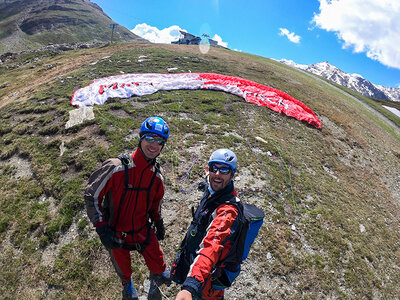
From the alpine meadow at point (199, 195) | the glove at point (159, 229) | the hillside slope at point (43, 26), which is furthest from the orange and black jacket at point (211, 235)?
the hillside slope at point (43, 26)

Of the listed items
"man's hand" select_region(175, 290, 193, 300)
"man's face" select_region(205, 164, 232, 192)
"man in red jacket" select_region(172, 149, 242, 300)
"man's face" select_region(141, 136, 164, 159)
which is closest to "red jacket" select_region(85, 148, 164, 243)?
"man's face" select_region(141, 136, 164, 159)

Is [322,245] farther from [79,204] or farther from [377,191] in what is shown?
[79,204]

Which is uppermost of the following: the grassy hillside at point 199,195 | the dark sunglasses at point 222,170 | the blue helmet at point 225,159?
the blue helmet at point 225,159

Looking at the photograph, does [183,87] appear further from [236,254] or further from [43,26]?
[43,26]

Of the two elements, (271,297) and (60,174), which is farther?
(60,174)

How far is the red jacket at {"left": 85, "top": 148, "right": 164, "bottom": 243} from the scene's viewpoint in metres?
3.64

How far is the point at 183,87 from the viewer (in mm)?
17859

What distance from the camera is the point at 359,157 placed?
48.6 feet

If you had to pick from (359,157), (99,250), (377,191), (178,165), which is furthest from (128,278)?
(359,157)

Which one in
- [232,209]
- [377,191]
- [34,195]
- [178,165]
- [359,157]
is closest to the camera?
[232,209]

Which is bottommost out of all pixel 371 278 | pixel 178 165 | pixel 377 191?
pixel 371 278

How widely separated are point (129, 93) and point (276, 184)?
493 inches

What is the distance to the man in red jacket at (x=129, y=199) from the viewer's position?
3674mm

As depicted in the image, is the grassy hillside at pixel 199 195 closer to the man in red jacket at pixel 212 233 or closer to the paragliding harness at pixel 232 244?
the paragliding harness at pixel 232 244
